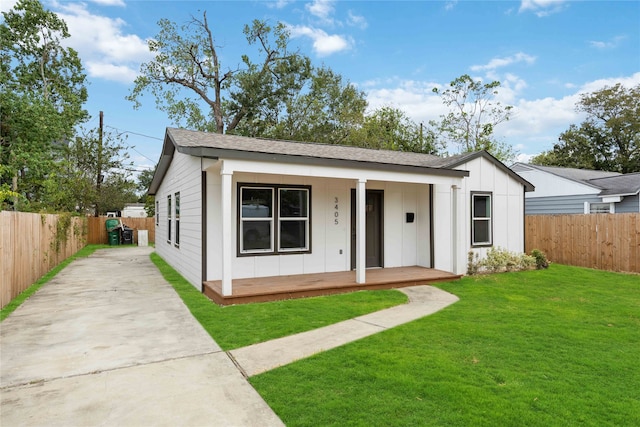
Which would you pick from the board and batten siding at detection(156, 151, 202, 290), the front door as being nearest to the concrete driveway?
the board and batten siding at detection(156, 151, 202, 290)

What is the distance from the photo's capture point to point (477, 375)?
11.3ft

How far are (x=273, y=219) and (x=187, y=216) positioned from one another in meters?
2.27

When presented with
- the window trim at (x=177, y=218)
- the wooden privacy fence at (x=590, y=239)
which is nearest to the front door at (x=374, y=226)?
the window trim at (x=177, y=218)

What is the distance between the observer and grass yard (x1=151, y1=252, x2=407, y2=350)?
15.6 ft

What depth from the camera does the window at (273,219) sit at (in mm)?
7891

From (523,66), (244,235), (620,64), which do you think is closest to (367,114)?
(523,66)

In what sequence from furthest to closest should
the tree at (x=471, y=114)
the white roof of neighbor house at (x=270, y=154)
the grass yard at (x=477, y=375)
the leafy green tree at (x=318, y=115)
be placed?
the leafy green tree at (x=318, y=115)
the tree at (x=471, y=114)
the white roof of neighbor house at (x=270, y=154)
the grass yard at (x=477, y=375)

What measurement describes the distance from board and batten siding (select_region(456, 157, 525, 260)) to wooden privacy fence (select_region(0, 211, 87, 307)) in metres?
9.26

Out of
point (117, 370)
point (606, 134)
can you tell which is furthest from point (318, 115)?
point (117, 370)

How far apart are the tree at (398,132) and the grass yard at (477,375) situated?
20.7 metres

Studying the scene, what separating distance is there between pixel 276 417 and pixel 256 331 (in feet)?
7.08

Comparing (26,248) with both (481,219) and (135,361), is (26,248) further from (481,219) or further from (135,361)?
(481,219)

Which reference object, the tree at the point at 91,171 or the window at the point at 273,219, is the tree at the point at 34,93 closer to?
the tree at the point at 91,171

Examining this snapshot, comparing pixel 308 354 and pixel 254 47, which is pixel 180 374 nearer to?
pixel 308 354
